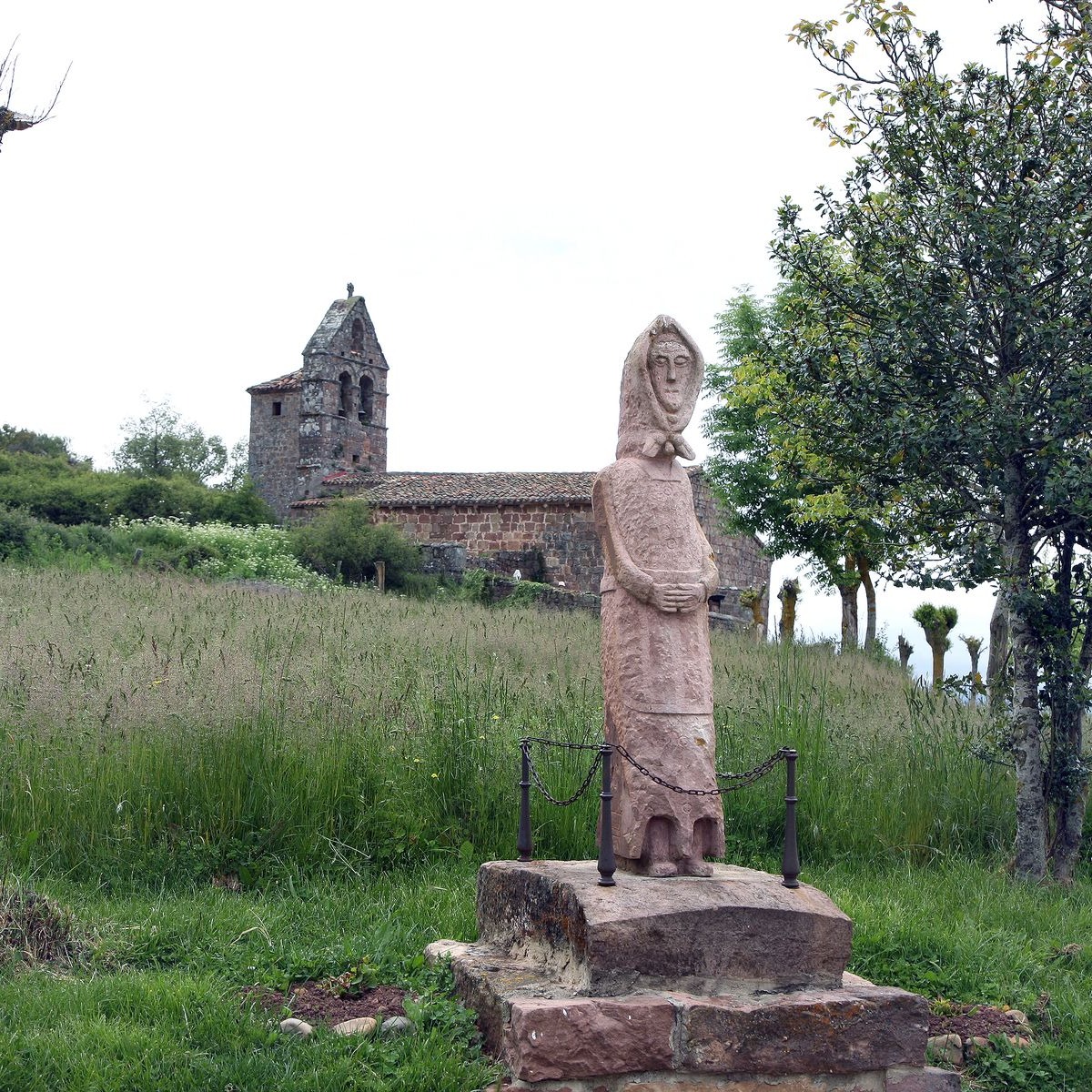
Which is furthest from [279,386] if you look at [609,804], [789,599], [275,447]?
[609,804]

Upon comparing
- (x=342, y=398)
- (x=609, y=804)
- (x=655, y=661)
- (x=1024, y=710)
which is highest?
(x=342, y=398)

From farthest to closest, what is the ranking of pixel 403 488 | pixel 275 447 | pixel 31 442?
1. pixel 31 442
2. pixel 275 447
3. pixel 403 488

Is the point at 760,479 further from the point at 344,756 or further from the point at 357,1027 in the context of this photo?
the point at 357,1027

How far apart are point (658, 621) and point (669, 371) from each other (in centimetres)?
132

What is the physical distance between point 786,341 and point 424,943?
604cm

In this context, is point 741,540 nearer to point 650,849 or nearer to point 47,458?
point 47,458

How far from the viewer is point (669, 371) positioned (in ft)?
20.4

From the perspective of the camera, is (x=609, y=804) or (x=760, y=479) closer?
(x=609, y=804)

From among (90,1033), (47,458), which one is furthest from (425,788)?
(47,458)

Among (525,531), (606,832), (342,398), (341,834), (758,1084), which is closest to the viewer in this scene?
(758,1084)

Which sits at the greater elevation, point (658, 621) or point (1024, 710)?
point (658, 621)

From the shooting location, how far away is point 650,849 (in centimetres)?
574

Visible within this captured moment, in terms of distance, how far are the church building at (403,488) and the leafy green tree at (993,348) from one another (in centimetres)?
1386

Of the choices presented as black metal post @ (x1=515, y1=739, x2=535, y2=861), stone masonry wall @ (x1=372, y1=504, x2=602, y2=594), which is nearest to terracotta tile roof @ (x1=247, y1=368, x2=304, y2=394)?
stone masonry wall @ (x1=372, y1=504, x2=602, y2=594)
